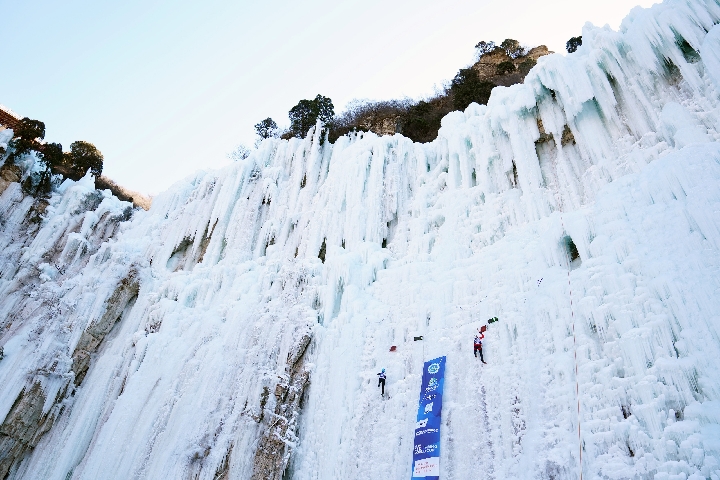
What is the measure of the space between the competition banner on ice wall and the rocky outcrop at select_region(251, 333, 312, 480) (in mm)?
2953

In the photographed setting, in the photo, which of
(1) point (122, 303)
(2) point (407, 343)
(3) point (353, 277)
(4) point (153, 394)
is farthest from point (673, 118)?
(1) point (122, 303)

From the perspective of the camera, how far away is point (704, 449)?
5.78 metres

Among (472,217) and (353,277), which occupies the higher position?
(472,217)

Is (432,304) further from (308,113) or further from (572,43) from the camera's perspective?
(572,43)

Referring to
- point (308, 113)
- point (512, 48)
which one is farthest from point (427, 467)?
point (512, 48)

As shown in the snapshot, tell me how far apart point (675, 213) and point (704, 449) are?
3849 millimetres

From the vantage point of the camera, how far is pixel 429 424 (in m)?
8.94

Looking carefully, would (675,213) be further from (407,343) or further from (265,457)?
(265,457)

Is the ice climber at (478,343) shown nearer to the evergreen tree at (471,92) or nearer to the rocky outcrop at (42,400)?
the rocky outcrop at (42,400)

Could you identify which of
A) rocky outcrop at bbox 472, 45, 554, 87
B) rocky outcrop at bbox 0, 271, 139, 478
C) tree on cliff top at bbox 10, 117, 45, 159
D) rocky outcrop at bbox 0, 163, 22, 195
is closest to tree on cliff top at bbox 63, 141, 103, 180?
tree on cliff top at bbox 10, 117, 45, 159

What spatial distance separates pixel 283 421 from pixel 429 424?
3.46 m

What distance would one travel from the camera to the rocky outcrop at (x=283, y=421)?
9923mm

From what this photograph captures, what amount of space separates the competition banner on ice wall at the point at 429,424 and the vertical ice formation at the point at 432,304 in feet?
0.78

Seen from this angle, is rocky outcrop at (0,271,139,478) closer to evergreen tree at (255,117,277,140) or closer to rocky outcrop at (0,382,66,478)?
rocky outcrop at (0,382,66,478)
